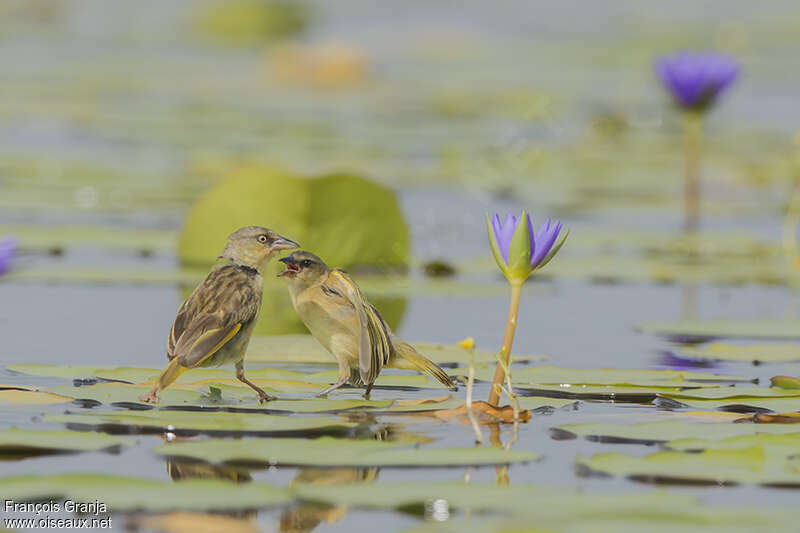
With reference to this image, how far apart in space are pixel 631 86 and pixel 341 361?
57.4 ft

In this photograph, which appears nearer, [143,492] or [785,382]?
[143,492]

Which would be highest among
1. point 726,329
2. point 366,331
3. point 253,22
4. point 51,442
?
point 253,22

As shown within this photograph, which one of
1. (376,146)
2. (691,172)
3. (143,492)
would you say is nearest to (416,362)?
(143,492)

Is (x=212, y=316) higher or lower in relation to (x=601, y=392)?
higher

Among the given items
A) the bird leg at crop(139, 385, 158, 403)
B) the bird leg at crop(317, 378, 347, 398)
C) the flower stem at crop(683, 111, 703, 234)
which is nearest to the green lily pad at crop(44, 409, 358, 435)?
the bird leg at crop(139, 385, 158, 403)

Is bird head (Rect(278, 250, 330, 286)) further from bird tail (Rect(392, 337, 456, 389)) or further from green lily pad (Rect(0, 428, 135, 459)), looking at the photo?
green lily pad (Rect(0, 428, 135, 459))

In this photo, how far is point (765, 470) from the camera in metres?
3.32

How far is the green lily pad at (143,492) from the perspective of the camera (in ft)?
9.34

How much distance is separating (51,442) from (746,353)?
8.86 feet

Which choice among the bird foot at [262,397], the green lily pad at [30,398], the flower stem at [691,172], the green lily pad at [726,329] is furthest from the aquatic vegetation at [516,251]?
the flower stem at [691,172]

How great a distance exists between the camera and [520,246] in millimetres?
3775

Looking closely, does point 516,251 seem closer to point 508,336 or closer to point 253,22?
point 508,336

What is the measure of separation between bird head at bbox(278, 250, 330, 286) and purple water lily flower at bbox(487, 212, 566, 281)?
1.99 ft

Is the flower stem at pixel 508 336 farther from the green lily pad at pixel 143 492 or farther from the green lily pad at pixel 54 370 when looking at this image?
the green lily pad at pixel 54 370
